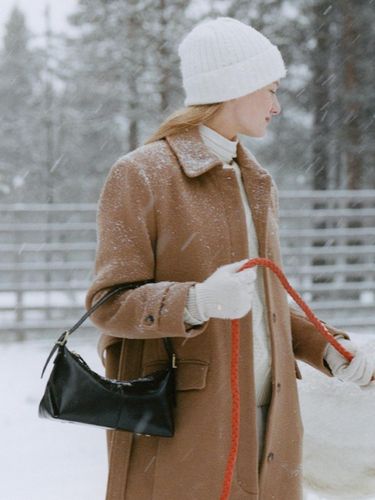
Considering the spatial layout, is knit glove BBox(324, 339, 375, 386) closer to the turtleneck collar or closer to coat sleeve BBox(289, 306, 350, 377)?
coat sleeve BBox(289, 306, 350, 377)

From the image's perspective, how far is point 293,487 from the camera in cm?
203

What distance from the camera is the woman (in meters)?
1.73

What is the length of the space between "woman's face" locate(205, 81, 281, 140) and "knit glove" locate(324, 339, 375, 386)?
570 mm

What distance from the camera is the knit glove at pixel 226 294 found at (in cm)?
163

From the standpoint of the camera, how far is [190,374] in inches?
71.1

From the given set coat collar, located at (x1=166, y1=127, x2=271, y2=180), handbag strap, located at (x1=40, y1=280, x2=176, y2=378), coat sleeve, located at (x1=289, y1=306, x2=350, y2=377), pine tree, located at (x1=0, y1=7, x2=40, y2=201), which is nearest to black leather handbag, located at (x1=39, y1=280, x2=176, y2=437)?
handbag strap, located at (x1=40, y1=280, x2=176, y2=378)

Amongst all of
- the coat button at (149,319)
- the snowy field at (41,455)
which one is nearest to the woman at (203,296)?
the coat button at (149,319)

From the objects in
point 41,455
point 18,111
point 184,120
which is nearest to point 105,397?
point 184,120

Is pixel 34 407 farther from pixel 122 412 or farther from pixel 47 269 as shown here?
pixel 122 412

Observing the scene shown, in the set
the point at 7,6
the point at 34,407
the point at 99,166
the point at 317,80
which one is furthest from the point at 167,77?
the point at 7,6

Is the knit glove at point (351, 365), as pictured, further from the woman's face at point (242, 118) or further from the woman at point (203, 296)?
the woman's face at point (242, 118)

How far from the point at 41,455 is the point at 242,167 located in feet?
11.4

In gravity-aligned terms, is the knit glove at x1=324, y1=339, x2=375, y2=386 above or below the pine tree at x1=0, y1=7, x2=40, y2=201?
below

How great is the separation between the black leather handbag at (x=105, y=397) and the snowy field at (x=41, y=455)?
→ 2.09 metres
